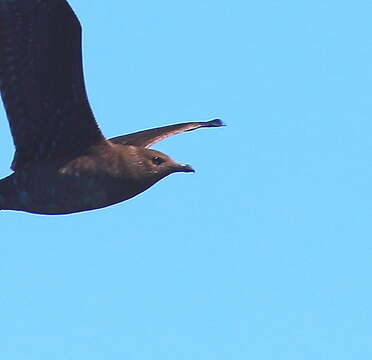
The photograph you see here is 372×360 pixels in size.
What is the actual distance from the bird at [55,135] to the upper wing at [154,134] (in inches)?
41.0

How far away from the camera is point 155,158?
20.2 m

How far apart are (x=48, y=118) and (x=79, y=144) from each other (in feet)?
1.61

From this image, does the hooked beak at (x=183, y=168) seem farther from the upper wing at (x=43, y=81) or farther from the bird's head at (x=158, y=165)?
the upper wing at (x=43, y=81)

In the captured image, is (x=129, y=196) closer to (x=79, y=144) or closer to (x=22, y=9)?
(x=79, y=144)

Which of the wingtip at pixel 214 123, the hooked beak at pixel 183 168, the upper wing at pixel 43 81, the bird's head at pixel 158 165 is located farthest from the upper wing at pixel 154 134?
the upper wing at pixel 43 81

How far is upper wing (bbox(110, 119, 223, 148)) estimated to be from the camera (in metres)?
21.5

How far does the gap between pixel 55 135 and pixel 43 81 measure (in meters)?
0.76

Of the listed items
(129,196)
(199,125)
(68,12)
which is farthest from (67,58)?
(199,125)

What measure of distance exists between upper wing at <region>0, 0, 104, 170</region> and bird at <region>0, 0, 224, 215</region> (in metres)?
0.01

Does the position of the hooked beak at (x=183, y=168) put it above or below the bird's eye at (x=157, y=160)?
below

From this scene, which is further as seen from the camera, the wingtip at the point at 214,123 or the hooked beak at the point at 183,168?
the wingtip at the point at 214,123

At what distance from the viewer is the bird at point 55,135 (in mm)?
19250

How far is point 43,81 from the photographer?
19672 mm

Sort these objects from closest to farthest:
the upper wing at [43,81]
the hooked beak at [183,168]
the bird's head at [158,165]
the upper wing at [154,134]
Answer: the upper wing at [43,81], the bird's head at [158,165], the hooked beak at [183,168], the upper wing at [154,134]
